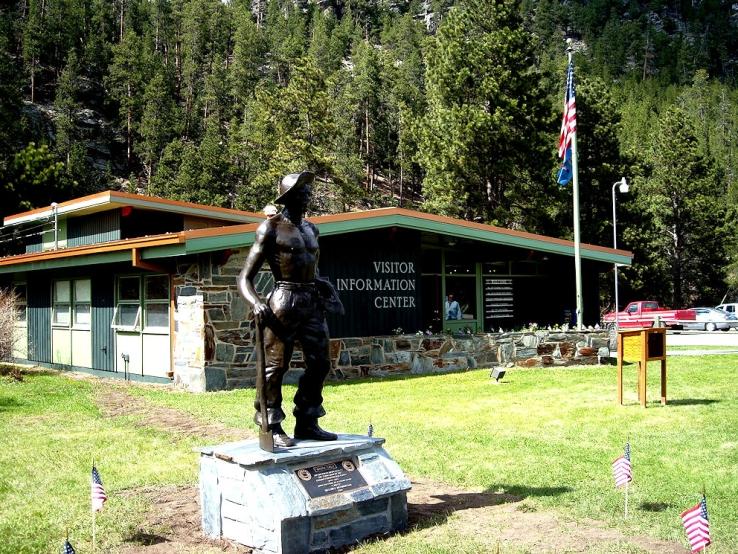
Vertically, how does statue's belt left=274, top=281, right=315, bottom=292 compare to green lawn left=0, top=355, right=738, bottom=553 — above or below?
above

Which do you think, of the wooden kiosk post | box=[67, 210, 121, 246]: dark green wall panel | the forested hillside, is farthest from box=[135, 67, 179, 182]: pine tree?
the wooden kiosk post

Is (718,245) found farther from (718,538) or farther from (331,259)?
(718,538)

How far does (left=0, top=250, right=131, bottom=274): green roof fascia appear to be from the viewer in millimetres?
14712

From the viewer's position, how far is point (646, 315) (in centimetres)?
3591

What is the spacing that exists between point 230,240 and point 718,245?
38009mm

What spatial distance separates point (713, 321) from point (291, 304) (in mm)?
36131

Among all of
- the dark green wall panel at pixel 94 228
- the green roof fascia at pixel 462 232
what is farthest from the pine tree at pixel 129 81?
the green roof fascia at pixel 462 232

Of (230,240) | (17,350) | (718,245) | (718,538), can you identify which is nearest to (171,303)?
(230,240)

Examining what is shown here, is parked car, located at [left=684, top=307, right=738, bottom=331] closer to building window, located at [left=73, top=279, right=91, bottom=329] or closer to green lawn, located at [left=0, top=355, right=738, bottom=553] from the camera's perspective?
green lawn, located at [left=0, top=355, right=738, bottom=553]

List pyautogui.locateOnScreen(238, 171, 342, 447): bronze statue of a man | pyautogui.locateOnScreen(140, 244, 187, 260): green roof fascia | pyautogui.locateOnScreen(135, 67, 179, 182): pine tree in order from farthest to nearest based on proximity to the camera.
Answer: pyautogui.locateOnScreen(135, 67, 179, 182): pine tree < pyautogui.locateOnScreen(140, 244, 187, 260): green roof fascia < pyautogui.locateOnScreen(238, 171, 342, 447): bronze statue of a man

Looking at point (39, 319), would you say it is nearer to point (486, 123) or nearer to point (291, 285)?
point (291, 285)

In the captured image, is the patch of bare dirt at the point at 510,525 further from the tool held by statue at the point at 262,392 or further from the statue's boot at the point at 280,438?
the tool held by statue at the point at 262,392

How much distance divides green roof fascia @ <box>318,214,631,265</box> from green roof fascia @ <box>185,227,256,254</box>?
1652 mm

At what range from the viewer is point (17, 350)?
20.6 meters
